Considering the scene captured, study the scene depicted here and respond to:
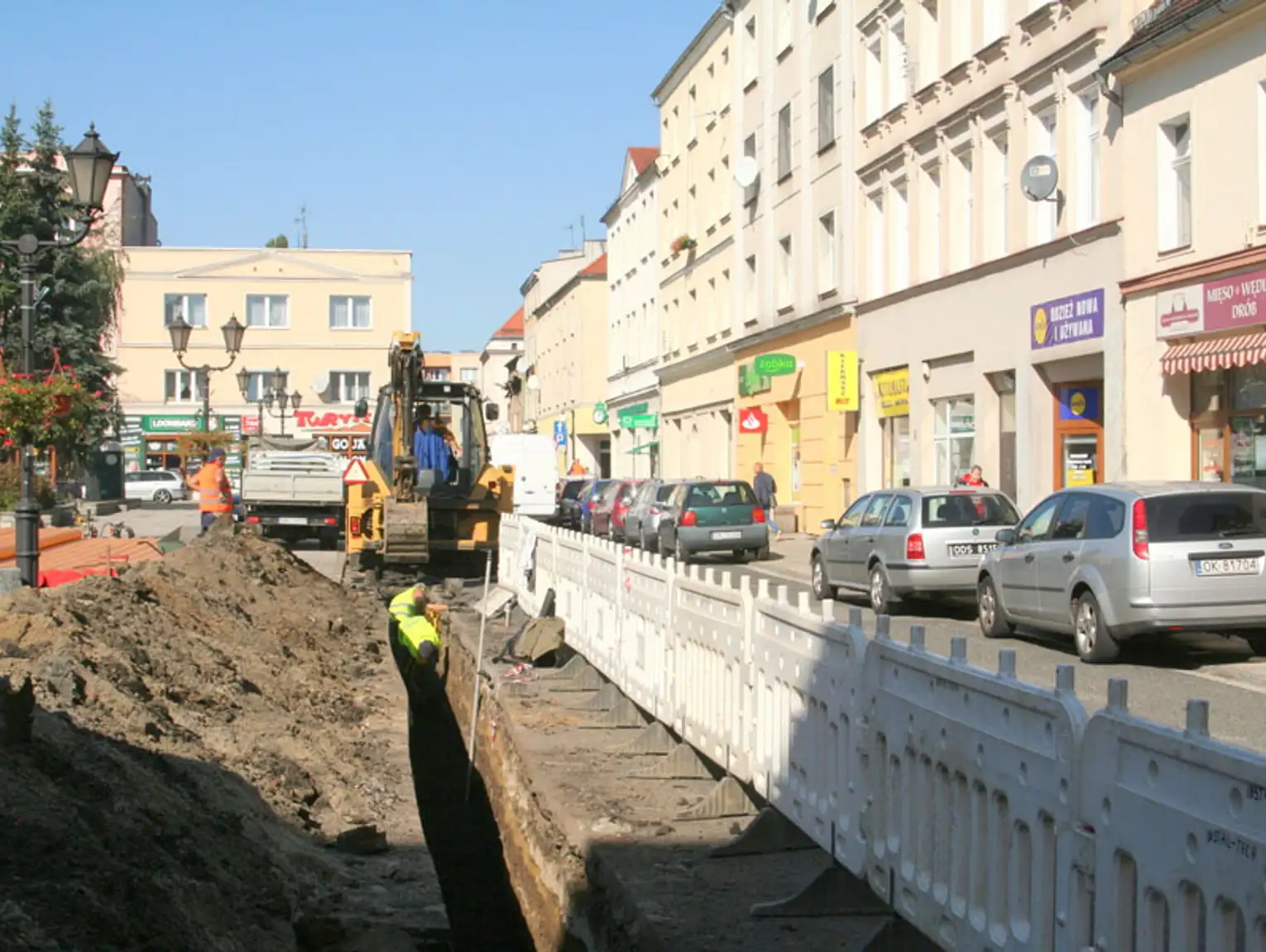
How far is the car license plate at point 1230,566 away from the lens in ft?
42.0

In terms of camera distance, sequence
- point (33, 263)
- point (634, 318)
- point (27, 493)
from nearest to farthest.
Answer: point (27, 493) < point (33, 263) < point (634, 318)

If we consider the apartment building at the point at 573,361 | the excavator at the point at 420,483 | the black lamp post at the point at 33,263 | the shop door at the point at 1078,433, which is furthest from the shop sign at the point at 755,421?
the apartment building at the point at 573,361

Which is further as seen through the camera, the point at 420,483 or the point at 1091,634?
the point at 420,483

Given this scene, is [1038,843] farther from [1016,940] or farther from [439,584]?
[439,584]

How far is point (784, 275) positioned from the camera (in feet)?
131

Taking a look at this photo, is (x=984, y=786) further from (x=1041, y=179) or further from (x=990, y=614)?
(x=1041, y=179)

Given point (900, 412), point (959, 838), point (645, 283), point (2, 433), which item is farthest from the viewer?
point (645, 283)

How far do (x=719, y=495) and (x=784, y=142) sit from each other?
45.0 feet

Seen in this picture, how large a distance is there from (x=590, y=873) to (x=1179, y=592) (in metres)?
6.85

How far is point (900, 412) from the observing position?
31.5 m

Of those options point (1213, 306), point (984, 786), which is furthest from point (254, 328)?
point (984, 786)

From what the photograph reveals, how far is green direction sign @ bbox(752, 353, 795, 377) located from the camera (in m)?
37.4

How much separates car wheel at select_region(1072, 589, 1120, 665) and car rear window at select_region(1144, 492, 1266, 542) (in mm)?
856

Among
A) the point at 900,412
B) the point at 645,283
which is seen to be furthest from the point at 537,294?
the point at 900,412
